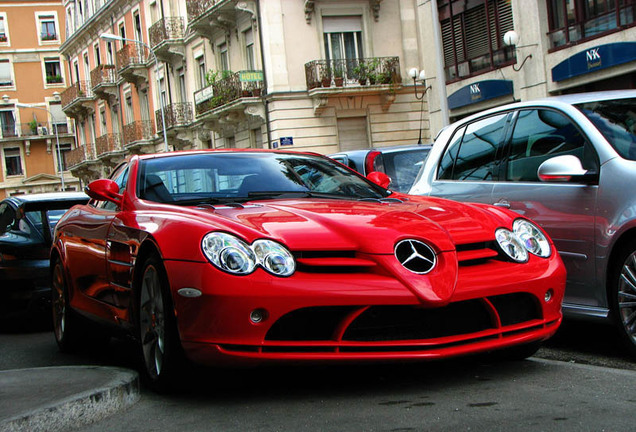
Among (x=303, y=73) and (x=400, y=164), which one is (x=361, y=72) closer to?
(x=303, y=73)

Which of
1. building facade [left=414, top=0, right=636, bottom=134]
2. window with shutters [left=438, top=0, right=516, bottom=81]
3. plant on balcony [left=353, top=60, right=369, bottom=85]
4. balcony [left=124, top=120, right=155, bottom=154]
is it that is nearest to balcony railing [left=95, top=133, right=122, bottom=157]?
balcony [left=124, top=120, right=155, bottom=154]

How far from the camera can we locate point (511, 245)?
15.0 feet

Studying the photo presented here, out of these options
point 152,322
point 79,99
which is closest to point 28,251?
point 152,322

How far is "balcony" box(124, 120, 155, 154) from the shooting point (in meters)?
44.6

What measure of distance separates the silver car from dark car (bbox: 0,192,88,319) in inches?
177

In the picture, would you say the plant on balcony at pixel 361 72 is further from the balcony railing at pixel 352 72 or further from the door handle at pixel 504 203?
the door handle at pixel 504 203

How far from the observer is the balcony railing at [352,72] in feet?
104

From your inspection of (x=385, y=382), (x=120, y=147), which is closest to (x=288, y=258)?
A: (x=385, y=382)

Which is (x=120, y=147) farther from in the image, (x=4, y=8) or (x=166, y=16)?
(x=4, y=8)

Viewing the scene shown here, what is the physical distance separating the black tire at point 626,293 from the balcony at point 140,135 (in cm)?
4032

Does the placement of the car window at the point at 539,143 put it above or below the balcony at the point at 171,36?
below

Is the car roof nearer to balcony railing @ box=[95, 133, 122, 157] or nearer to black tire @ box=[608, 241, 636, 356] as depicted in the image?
black tire @ box=[608, 241, 636, 356]

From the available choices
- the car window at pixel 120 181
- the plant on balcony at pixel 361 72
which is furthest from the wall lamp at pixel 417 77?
the car window at pixel 120 181

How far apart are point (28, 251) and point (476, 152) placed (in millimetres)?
4846
